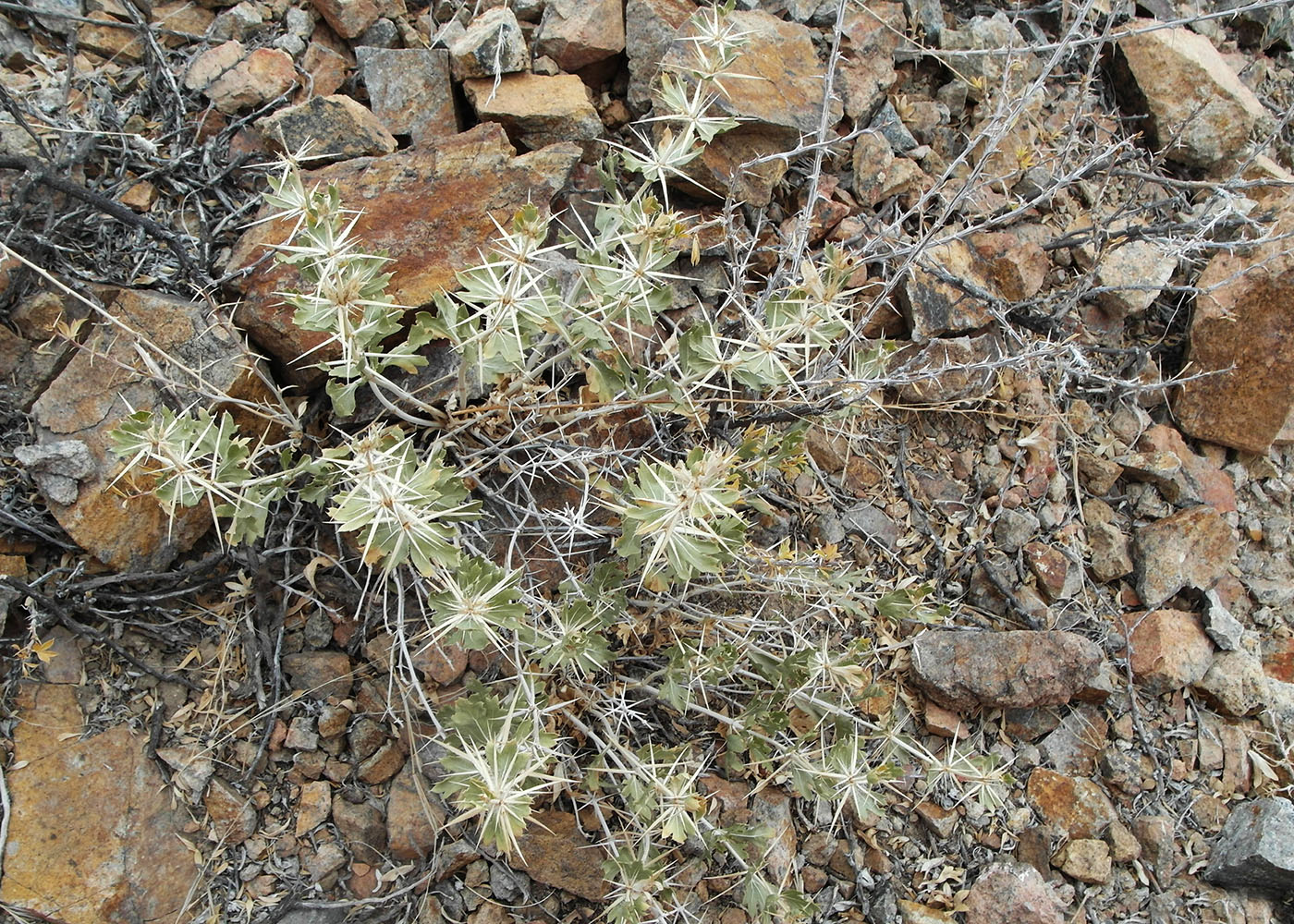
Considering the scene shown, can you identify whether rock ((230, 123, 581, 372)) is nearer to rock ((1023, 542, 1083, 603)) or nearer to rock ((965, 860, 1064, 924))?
rock ((1023, 542, 1083, 603))

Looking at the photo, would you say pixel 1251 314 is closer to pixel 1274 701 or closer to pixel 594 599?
pixel 1274 701

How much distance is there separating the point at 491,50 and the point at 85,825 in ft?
9.62

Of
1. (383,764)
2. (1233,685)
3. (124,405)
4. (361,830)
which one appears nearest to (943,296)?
(1233,685)

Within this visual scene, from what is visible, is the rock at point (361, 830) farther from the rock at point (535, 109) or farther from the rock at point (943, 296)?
the rock at point (943, 296)

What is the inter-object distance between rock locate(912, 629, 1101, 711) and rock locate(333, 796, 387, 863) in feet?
6.18

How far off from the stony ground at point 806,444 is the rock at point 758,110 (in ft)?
0.06

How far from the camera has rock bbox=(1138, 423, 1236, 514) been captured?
12.5 ft

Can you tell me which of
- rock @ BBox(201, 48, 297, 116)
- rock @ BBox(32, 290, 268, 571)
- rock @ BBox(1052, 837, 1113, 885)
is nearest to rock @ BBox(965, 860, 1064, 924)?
rock @ BBox(1052, 837, 1113, 885)

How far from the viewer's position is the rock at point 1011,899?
3102mm

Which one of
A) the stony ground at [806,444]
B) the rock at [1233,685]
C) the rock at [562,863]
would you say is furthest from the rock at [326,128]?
the rock at [1233,685]

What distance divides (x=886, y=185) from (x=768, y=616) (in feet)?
6.04

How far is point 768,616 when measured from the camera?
3309 mm

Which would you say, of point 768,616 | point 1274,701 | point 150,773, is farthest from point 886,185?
point 150,773

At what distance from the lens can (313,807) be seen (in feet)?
9.69
